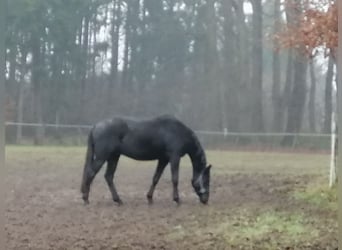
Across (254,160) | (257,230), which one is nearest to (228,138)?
(254,160)

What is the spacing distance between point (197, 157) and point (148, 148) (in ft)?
0.68

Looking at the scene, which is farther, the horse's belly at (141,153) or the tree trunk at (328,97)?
the horse's belly at (141,153)

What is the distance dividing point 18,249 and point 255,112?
987mm

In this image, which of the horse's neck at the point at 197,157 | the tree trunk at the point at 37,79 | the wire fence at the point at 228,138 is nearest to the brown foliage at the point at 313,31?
the wire fence at the point at 228,138

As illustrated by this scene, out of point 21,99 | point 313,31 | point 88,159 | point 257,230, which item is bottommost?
point 257,230

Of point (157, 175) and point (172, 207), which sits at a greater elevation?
point (157, 175)

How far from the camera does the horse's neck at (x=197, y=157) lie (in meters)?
3.99

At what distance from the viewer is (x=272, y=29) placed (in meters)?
3.98

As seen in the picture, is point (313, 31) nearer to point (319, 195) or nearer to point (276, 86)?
point (276, 86)

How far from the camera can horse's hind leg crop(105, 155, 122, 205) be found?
4.01 metres

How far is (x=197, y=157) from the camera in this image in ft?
13.1

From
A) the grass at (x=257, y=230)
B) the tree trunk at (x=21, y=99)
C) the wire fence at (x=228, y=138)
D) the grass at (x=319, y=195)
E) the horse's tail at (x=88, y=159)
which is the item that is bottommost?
the grass at (x=257, y=230)

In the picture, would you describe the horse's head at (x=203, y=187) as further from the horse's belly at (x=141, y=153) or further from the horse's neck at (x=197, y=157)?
the horse's belly at (x=141, y=153)

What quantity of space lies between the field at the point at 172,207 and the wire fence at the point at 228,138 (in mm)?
32
